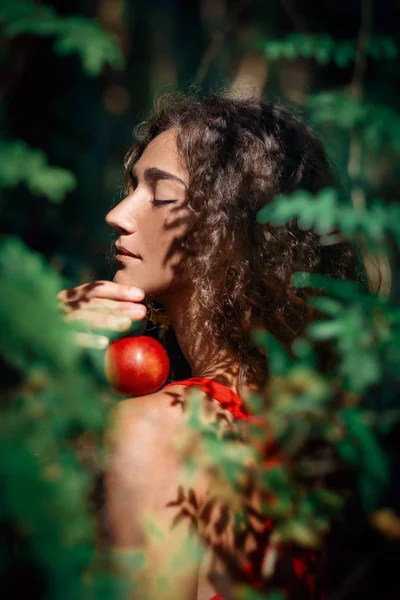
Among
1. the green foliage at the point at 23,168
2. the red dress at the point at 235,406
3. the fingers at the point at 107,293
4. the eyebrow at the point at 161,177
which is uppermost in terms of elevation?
the green foliage at the point at 23,168

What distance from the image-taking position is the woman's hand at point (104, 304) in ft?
6.08

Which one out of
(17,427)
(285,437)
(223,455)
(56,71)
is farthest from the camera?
(56,71)

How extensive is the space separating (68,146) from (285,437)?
155 inches

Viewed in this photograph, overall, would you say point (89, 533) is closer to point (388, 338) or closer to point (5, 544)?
point (5, 544)

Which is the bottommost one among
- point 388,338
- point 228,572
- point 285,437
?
point 228,572

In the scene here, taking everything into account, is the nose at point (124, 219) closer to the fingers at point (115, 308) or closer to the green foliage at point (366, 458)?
the fingers at point (115, 308)

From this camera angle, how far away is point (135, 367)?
79.4 inches

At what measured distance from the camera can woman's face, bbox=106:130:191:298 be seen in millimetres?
2213

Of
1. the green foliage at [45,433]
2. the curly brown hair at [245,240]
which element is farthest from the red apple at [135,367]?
the green foliage at [45,433]

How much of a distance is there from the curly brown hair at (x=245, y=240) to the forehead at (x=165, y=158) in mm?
33

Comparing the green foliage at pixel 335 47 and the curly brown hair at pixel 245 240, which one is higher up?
the green foliage at pixel 335 47

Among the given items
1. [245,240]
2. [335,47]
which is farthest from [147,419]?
[335,47]

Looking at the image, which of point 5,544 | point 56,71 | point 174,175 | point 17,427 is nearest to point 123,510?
point 5,544

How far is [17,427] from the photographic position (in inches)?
37.6
